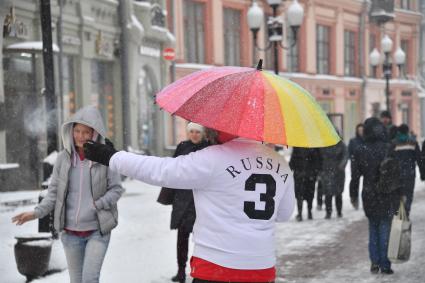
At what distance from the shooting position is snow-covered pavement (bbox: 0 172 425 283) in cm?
801

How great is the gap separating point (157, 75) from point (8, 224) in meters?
13.8

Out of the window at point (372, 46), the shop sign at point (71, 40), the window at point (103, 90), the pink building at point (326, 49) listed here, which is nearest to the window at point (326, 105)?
the pink building at point (326, 49)

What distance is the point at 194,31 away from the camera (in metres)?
27.1

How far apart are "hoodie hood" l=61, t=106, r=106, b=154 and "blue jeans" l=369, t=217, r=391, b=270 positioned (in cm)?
380

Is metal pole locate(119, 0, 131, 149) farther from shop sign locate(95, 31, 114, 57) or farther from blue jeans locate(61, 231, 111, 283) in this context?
blue jeans locate(61, 231, 111, 283)

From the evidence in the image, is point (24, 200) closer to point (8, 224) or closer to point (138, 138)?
point (8, 224)

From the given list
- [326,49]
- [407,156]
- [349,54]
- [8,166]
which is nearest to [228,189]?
[407,156]

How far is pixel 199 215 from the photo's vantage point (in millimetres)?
3814

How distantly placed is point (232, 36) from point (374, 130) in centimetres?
2188

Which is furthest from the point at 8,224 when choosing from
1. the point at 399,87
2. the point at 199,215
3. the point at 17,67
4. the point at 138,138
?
the point at 399,87

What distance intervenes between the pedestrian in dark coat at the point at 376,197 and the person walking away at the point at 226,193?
4.38 metres

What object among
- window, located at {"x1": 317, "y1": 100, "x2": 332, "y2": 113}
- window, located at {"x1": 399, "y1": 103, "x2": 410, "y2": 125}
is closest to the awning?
window, located at {"x1": 317, "y1": 100, "x2": 332, "y2": 113}

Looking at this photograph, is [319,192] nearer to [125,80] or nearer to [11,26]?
[11,26]

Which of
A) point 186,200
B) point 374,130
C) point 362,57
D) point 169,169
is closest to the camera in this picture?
point 169,169
